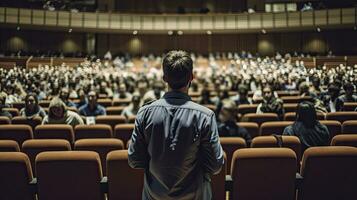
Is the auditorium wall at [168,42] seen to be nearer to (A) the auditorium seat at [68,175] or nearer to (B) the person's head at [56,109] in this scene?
(B) the person's head at [56,109]

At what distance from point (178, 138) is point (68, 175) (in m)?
1.43

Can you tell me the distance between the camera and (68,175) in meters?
3.16

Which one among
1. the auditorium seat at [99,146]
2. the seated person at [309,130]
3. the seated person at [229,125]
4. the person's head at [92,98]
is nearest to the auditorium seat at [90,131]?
the auditorium seat at [99,146]

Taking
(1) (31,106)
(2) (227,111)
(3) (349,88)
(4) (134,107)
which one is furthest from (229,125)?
(1) (31,106)

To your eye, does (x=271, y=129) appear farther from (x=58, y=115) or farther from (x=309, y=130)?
(x=58, y=115)

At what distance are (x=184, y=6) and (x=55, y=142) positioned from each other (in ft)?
77.0

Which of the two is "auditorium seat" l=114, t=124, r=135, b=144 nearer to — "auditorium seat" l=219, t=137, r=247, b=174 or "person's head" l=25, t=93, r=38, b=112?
"auditorium seat" l=219, t=137, r=247, b=174

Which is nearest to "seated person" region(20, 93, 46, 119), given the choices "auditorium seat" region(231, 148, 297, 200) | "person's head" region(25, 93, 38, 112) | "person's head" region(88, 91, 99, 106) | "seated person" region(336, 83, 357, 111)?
"person's head" region(25, 93, 38, 112)

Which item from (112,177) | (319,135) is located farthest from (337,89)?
(112,177)

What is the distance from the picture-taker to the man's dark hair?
2.19 m

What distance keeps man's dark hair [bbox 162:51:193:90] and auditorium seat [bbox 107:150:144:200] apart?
125cm

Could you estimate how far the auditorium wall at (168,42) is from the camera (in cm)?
2245

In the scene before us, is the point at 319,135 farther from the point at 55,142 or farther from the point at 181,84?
the point at 55,142

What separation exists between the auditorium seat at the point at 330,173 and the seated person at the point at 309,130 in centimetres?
98
